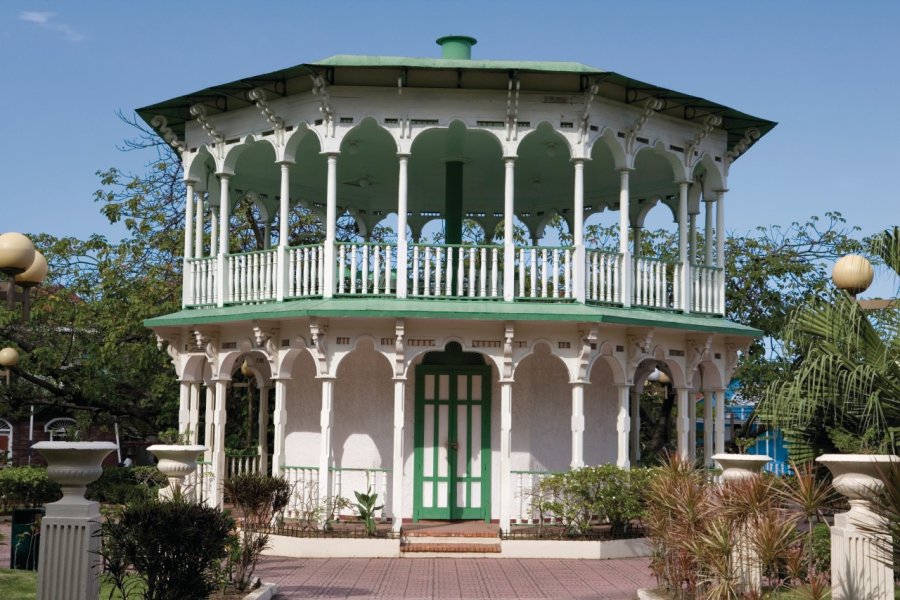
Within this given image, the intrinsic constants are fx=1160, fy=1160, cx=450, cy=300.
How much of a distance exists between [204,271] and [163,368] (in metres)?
8.29

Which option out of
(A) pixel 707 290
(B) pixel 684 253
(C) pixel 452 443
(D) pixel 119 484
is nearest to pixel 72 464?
(C) pixel 452 443

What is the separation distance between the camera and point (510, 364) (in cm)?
1839

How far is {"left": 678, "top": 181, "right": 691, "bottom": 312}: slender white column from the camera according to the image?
2034 centimetres

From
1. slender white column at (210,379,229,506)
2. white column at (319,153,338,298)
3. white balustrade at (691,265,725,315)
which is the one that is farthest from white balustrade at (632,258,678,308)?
slender white column at (210,379,229,506)

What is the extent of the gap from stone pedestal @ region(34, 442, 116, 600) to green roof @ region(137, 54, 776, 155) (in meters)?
9.85

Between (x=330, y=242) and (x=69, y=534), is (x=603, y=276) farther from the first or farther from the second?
(x=69, y=534)

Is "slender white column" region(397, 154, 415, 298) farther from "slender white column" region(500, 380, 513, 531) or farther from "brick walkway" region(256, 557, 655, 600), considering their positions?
"brick walkway" region(256, 557, 655, 600)

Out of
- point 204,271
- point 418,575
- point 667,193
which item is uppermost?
point 667,193

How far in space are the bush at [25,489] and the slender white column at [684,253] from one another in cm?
1340

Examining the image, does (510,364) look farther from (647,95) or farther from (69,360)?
(69,360)

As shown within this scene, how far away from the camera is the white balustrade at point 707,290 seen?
20781mm

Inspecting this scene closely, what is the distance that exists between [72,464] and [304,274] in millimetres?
9382

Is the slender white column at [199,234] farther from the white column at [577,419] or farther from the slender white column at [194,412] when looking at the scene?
the white column at [577,419]

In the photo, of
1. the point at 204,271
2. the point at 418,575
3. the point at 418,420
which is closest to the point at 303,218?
the point at 204,271
